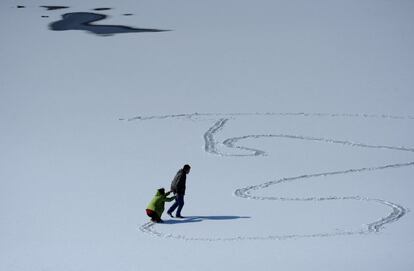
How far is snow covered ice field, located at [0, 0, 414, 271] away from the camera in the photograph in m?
9.25

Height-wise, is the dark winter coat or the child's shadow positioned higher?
the dark winter coat

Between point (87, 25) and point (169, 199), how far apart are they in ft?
50.8

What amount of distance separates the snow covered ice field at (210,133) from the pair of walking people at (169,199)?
0.16 metres

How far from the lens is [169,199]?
10.4 meters

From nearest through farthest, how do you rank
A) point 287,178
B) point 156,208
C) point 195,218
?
point 156,208, point 195,218, point 287,178

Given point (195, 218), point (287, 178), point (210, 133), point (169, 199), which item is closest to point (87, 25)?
point (210, 133)

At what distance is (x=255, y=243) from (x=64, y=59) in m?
13.5

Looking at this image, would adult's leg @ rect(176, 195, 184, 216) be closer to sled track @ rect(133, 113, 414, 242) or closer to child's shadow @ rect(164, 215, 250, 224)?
child's shadow @ rect(164, 215, 250, 224)

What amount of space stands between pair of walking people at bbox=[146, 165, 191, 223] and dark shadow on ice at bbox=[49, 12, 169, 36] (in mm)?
14174

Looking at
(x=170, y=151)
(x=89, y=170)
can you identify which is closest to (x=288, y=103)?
(x=170, y=151)

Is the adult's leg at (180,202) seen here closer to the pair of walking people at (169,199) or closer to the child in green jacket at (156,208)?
the pair of walking people at (169,199)

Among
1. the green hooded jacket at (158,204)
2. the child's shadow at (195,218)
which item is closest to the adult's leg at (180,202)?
the child's shadow at (195,218)

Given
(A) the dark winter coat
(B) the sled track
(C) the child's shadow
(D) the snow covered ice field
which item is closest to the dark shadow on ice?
(D) the snow covered ice field

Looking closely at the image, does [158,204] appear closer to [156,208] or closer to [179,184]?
[156,208]
